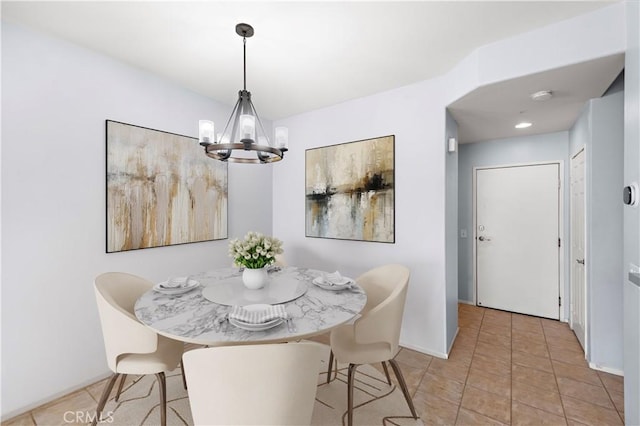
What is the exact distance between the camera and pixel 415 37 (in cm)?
203

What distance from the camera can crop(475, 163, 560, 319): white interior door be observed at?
137 inches

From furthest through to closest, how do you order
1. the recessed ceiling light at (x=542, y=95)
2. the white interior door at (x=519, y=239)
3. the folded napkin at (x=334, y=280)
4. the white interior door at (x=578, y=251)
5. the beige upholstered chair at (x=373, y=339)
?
1. the white interior door at (x=519, y=239)
2. the white interior door at (x=578, y=251)
3. the recessed ceiling light at (x=542, y=95)
4. the folded napkin at (x=334, y=280)
5. the beige upholstered chair at (x=373, y=339)

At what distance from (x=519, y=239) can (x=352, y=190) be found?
2.38 meters

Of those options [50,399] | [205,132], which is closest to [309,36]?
[205,132]

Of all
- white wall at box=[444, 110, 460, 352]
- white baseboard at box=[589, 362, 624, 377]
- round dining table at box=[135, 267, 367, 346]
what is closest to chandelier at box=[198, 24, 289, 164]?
round dining table at box=[135, 267, 367, 346]

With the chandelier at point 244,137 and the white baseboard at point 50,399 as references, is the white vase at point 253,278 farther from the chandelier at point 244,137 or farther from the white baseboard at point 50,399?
the white baseboard at point 50,399

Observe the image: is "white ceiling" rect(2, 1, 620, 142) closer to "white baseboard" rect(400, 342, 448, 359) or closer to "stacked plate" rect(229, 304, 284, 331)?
"stacked plate" rect(229, 304, 284, 331)

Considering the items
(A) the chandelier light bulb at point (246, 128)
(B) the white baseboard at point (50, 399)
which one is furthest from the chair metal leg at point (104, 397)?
(A) the chandelier light bulb at point (246, 128)

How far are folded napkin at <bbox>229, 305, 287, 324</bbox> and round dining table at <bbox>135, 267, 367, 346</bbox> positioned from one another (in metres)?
0.04

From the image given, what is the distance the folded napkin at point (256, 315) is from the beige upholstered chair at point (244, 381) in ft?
0.91

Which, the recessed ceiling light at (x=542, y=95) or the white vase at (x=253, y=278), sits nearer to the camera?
the white vase at (x=253, y=278)

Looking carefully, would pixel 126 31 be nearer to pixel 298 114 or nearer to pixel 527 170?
pixel 298 114

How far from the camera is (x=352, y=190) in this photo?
10.3 ft

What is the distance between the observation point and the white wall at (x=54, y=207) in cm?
185
